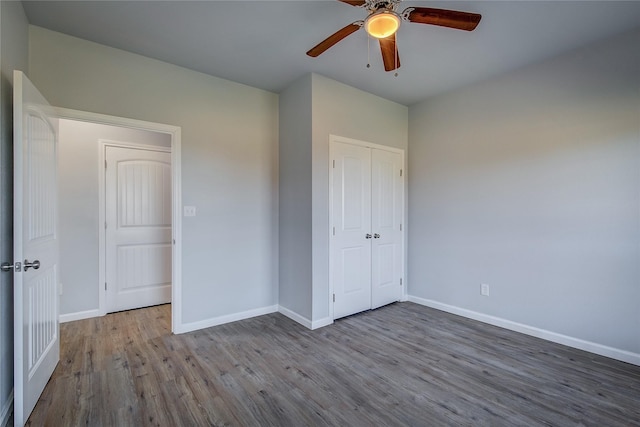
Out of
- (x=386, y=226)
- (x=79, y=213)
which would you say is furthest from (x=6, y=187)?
(x=386, y=226)

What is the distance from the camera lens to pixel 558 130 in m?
2.81

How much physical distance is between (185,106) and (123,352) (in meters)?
2.38

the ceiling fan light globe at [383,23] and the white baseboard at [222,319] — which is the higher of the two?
the ceiling fan light globe at [383,23]

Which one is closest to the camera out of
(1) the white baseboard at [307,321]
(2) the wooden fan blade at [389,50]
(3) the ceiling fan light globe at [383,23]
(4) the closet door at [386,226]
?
(3) the ceiling fan light globe at [383,23]

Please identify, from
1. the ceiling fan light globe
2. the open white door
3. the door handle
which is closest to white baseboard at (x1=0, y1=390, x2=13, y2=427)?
the open white door

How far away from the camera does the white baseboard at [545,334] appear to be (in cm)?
248

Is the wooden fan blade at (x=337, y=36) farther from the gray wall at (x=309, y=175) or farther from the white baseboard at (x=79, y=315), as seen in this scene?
the white baseboard at (x=79, y=315)

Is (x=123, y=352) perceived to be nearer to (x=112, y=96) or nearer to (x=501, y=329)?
(x=112, y=96)

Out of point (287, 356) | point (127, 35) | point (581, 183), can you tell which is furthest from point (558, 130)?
point (127, 35)

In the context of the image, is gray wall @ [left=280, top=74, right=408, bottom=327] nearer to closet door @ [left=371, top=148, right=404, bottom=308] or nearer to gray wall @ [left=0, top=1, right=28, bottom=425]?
closet door @ [left=371, top=148, right=404, bottom=308]

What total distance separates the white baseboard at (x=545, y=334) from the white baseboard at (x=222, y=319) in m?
2.08

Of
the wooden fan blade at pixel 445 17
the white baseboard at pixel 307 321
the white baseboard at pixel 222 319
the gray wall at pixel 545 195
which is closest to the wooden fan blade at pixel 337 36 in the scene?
the wooden fan blade at pixel 445 17

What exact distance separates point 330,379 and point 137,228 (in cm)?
303

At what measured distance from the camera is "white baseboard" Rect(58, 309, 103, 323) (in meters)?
3.30
